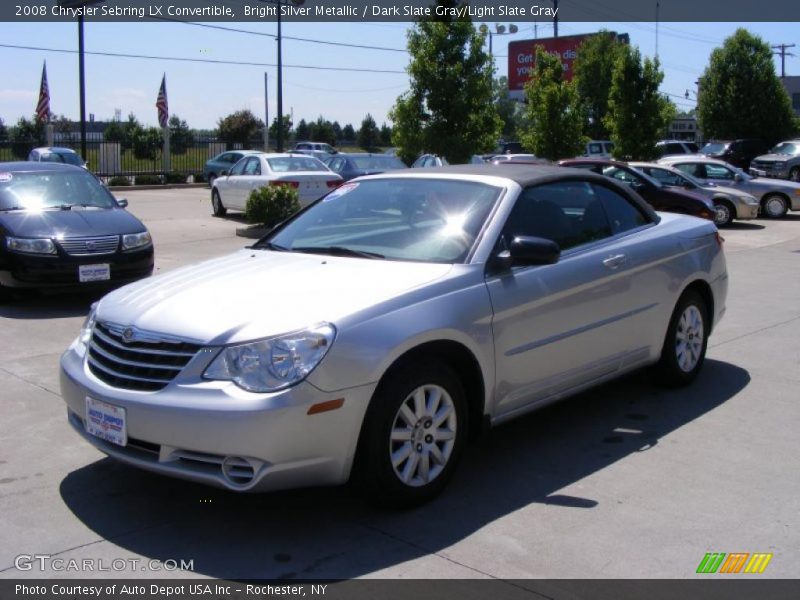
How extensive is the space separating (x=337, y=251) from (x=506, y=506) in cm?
170

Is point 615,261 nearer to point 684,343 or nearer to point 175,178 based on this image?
point 684,343

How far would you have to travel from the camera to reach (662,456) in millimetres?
5211

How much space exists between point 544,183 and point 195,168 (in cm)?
3660

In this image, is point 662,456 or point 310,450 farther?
point 662,456

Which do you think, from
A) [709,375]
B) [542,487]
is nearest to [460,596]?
[542,487]

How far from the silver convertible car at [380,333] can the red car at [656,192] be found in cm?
1115

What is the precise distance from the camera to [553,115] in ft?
79.8

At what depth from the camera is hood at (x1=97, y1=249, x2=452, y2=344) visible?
4.10 m

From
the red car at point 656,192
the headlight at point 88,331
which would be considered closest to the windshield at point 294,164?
the red car at point 656,192

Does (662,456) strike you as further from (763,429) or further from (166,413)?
(166,413)

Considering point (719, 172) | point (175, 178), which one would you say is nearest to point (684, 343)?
point (719, 172)

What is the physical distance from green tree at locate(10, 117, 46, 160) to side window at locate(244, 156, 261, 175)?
18856 mm

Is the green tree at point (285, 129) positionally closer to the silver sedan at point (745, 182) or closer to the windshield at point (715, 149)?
the windshield at point (715, 149)

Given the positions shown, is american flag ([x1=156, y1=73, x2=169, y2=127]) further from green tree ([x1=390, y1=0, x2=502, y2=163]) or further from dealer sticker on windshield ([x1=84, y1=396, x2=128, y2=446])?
dealer sticker on windshield ([x1=84, y1=396, x2=128, y2=446])
